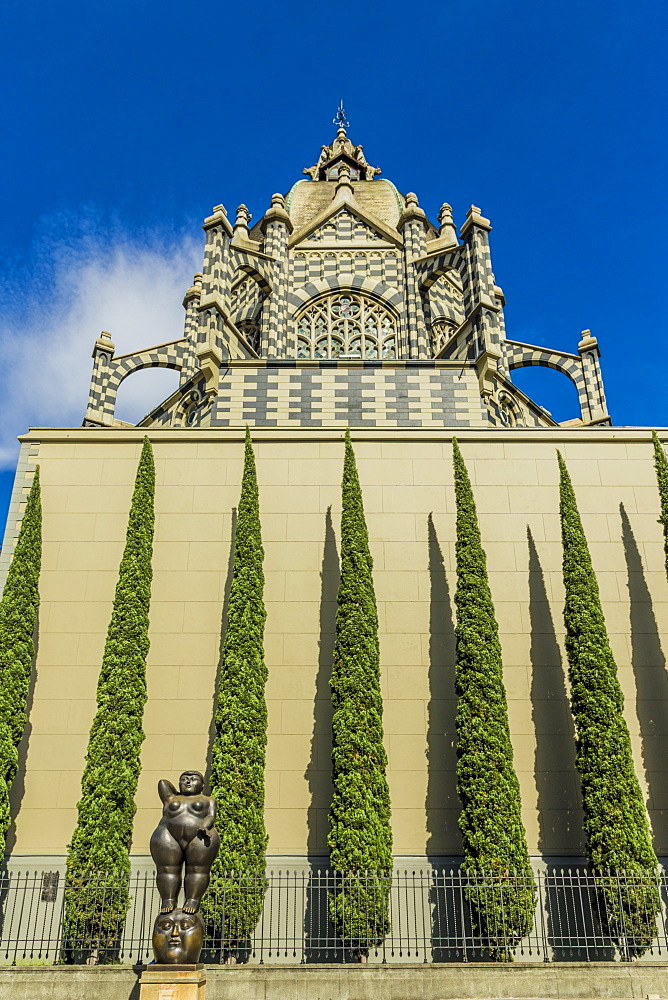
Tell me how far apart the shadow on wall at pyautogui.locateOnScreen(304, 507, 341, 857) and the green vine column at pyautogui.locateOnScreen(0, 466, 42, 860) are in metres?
5.03

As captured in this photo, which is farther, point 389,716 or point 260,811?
point 389,716

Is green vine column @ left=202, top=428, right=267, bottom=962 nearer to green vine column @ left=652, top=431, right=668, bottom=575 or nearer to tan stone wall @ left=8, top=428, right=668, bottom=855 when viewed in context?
tan stone wall @ left=8, top=428, right=668, bottom=855

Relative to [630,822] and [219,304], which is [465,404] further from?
[630,822]

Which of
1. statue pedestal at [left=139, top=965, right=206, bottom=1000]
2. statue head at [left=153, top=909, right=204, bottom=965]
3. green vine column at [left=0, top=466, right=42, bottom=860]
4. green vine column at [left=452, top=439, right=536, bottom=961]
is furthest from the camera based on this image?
green vine column at [left=0, top=466, right=42, bottom=860]

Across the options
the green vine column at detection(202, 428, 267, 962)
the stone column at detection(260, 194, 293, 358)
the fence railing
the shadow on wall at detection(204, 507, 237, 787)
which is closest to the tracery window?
the stone column at detection(260, 194, 293, 358)

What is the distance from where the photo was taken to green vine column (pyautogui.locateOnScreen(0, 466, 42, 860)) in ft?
42.1

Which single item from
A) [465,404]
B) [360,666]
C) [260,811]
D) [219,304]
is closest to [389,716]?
[360,666]

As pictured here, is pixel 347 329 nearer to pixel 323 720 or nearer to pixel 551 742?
pixel 323 720

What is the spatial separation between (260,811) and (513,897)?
162 inches

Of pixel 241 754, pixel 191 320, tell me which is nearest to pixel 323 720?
pixel 241 754

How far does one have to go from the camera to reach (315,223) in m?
26.4

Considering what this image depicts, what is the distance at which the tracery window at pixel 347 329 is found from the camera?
78.5 ft

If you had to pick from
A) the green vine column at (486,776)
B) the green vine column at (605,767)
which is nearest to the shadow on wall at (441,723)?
the green vine column at (486,776)

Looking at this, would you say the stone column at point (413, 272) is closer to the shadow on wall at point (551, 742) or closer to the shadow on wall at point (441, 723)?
the shadow on wall at point (441, 723)
